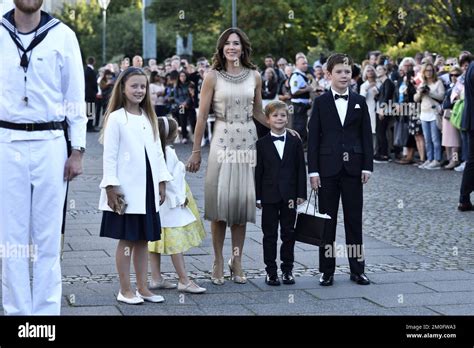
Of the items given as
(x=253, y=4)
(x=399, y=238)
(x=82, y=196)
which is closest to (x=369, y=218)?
(x=399, y=238)

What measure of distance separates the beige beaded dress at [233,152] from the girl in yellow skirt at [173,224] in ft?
0.90

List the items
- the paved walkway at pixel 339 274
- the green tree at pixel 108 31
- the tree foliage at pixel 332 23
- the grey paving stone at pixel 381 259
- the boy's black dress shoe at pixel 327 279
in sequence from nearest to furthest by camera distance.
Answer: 1. the paved walkway at pixel 339 274
2. the boy's black dress shoe at pixel 327 279
3. the grey paving stone at pixel 381 259
4. the tree foliage at pixel 332 23
5. the green tree at pixel 108 31

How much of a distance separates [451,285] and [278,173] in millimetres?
1626

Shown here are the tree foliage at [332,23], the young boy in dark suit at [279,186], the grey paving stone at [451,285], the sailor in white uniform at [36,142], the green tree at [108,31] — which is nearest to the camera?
the sailor in white uniform at [36,142]

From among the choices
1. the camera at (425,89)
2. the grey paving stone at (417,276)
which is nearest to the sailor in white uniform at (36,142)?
the grey paving stone at (417,276)

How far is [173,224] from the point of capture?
8.40 meters

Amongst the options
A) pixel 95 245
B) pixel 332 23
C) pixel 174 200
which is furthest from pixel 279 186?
pixel 332 23

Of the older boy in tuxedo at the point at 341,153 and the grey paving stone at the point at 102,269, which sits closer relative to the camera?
the older boy in tuxedo at the point at 341,153

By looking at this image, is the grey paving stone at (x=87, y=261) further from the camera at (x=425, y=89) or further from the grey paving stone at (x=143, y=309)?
the camera at (x=425, y=89)

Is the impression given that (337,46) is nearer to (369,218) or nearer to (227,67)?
(369,218)

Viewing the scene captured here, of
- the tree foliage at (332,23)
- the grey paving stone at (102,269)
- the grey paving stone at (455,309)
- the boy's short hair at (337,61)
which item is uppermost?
the tree foliage at (332,23)

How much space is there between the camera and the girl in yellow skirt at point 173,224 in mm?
8305

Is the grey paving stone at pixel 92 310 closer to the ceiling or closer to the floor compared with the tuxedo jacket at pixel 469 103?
closer to the floor

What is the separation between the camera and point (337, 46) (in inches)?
1446
